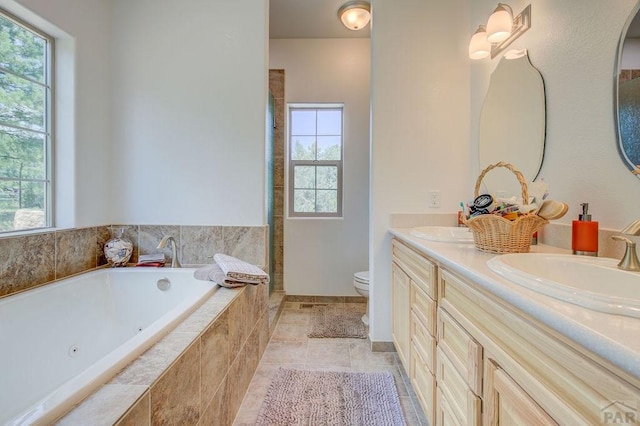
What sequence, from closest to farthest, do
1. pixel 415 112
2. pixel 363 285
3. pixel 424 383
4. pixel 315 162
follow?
pixel 424 383 < pixel 415 112 < pixel 363 285 < pixel 315 162

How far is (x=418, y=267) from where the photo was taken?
4.75 feet

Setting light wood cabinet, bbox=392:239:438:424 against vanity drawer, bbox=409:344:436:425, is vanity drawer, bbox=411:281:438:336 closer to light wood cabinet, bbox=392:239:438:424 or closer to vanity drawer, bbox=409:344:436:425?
light wood cabinet, bbox=392:239:438:424

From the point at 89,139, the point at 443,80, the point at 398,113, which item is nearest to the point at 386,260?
the point at 398,113

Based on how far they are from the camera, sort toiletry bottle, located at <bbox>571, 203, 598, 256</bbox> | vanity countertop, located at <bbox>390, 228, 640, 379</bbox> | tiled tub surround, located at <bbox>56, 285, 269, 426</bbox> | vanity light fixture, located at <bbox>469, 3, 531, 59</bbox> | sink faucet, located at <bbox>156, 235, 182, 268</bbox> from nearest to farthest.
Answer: vanity countertop, located at <bbox>390, 228, 640, 379</bbox>
tiled tub surround, located at <bbox>56, 285, 269, 426</bbox>
toiletry bottle, located at <bbox>571, 203, 598, 256</bbox>
vanity light fixture, located at <bbox>469, 3, 531, 59</bbox>
sink faucet, located at <bbox>156, 235, 182, 268</bbox>

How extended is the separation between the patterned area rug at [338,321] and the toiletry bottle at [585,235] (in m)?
1.60

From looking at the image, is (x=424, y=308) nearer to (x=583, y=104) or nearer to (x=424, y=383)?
(x=424, y=383)

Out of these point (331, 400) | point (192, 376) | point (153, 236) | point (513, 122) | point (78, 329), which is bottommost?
point (331, 400)

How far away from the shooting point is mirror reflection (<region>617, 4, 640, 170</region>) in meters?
0.95

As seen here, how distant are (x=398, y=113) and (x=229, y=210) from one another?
4.52 ft

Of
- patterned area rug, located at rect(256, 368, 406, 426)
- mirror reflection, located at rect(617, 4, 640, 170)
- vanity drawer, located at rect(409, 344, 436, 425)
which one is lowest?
patterned area rug, located at rect(256, 368, 406, 426)

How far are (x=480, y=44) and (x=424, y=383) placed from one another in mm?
1910

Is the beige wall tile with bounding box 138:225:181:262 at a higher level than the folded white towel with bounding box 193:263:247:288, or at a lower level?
higher


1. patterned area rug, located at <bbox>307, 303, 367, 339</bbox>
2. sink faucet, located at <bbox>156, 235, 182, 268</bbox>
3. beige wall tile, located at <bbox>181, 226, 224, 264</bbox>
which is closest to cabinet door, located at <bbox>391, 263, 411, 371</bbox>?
patterned area rug, located at <bbox>307, 303, 367, 339</bbox>

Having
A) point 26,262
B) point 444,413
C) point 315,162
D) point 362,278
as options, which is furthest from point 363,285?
point 26,262
